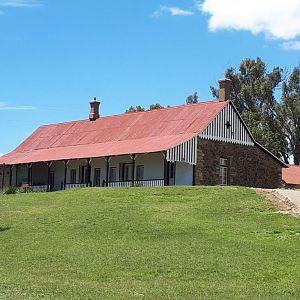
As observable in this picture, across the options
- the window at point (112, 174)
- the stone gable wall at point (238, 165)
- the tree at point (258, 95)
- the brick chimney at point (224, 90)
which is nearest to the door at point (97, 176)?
the window at point (112, 174)

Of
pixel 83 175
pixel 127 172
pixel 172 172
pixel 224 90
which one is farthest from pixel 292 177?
pixel 83 175

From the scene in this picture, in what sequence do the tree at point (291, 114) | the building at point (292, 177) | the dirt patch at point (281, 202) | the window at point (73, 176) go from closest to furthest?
the dirt patch at point (281, 202) → the window at point (73, 176) → the building at point (292, 177) → the tree at point (291, 114)

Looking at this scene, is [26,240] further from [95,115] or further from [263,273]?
[95,115]

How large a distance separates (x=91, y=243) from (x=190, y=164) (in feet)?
61.7

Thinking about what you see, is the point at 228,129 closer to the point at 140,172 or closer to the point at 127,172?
the point at 140,172

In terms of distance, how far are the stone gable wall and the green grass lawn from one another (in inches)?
314

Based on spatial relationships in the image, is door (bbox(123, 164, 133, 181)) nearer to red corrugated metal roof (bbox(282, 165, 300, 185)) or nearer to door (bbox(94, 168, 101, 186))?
door (bbox(94, 168, 101, 186))

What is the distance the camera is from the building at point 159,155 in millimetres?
39125

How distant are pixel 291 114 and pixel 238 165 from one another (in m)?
30.8

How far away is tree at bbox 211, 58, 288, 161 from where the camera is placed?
7112 centimetres

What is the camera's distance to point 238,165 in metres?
41.9

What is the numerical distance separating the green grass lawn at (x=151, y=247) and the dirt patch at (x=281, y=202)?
49 centimetres

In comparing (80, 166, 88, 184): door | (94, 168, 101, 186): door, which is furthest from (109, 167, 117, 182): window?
(80, 166, 88, 184): door

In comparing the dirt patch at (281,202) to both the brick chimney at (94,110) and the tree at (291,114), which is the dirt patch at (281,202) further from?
the tree at (291,114)
